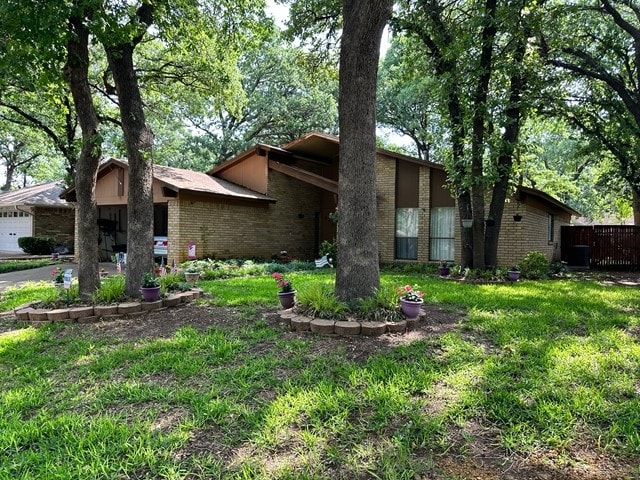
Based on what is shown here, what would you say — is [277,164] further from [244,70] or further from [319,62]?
[244,70]

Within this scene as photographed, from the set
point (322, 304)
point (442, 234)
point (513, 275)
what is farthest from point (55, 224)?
point (513, 275)

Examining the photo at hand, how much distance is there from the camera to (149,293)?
605cm

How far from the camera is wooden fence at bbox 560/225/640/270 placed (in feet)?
51.1

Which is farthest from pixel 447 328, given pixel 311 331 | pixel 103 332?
pixel 103 332

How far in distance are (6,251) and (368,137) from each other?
962 inches

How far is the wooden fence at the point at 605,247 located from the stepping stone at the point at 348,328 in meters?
15.0

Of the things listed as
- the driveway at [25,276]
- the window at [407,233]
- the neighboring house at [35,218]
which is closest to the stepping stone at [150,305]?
the driveway at [25,276]

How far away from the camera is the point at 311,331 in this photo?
15.3ft

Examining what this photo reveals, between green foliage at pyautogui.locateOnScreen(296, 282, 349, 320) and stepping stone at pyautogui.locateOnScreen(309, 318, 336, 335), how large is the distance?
0.18m

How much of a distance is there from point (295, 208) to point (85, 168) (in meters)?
10.9

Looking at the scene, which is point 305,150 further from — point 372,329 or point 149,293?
point 372,329

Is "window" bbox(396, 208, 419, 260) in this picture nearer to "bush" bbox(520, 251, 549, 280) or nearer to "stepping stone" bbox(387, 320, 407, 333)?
"bush" bbox(520, 251, 549, 280)

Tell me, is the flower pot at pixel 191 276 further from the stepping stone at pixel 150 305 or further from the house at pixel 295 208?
the stepping stone at pixel 150 305

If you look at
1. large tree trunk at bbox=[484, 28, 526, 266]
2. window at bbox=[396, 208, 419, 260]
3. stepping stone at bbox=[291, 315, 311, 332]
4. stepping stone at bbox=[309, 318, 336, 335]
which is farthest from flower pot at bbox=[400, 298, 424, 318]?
window at bbox=[396, 208, 419, 260]
